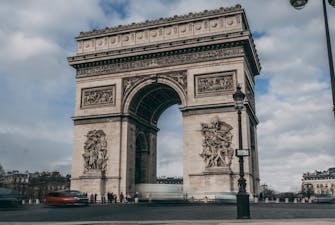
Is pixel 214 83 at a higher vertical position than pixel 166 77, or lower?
lower

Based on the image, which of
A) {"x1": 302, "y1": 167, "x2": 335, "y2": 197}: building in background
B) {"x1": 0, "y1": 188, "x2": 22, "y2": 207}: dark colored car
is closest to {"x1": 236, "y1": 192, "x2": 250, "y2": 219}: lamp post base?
{"x1": 0, "y1": 188, "x2": 22, "y2": 207}: dark colored car

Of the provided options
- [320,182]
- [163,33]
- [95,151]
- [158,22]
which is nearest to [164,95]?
[163,33]

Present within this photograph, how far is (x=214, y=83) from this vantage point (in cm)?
3200

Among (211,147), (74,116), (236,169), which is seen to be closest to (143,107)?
(74,116)

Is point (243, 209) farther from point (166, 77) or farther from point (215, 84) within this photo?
point (166, 77)

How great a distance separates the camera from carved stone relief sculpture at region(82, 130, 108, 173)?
3359cm

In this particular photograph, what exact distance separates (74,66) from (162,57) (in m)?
8.42

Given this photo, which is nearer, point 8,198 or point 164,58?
point 8,198

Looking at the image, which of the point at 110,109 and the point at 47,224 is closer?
the point at 47,224

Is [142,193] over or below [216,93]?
below

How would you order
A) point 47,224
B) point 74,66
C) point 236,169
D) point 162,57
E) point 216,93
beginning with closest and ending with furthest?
point 47,224
point 236,169
point 216,93
point 162,57
point 74,66

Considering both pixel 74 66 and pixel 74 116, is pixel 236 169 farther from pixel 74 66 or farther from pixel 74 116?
pixel 74 66

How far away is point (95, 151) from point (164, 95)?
8429 millimetres

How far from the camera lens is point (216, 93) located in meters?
31.7
